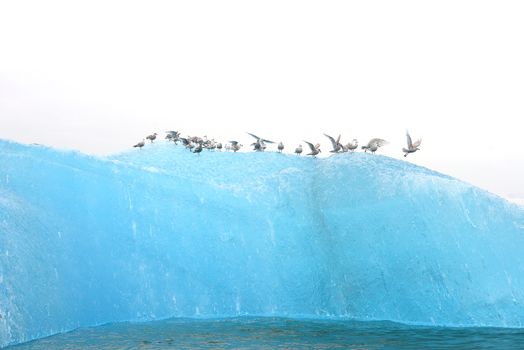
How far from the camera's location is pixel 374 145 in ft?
62.5

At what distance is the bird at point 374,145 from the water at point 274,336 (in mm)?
5705

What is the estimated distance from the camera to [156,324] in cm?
1462

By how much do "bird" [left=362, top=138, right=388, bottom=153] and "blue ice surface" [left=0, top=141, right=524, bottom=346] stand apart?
1.58 ft

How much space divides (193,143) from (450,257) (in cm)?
912

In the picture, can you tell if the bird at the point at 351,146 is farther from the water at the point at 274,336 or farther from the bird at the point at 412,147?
the water at the point at 274,336

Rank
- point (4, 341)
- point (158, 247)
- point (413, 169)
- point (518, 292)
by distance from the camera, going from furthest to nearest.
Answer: point (413, 169)
point (158, 247)
point (518, 292)
point (4, 341)

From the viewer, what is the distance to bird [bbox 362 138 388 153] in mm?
19062

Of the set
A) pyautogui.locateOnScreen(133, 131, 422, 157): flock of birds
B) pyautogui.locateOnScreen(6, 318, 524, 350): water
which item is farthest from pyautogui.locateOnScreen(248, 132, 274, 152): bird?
pyautogui.locateOnScreen(6, 318, 524, 350): water

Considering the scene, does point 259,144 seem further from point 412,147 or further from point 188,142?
point 412,147

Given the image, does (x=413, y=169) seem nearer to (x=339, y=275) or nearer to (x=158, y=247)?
(x=339, y=275)

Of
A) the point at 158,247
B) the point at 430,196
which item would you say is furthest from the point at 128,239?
the point at 430,196

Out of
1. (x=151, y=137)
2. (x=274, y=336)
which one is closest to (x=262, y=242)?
(x=274, y=336)

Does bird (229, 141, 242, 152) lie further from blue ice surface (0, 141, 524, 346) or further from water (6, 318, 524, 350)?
water (6, 318, 524, 350)

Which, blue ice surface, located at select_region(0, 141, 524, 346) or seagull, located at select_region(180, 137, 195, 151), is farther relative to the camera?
seagull, located at select_region(180, 137, 195, 151)
